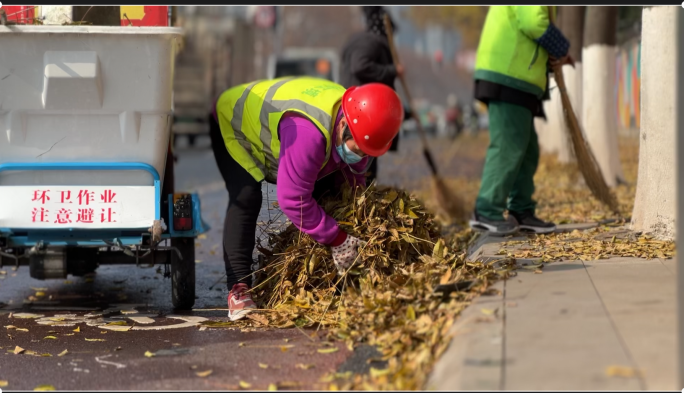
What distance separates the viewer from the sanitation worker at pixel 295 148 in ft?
16.6

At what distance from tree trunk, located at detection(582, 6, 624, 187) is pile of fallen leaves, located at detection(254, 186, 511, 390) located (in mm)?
6100

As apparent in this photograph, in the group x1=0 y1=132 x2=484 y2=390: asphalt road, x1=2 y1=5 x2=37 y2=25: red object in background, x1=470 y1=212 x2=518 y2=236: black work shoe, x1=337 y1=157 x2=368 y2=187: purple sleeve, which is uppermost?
x1=2 y1=5 x2=37 y2=25: red object in background

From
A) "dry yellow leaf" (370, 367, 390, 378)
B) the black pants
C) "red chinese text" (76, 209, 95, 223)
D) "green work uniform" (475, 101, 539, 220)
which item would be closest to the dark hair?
"green work uniform" (475, 101, 539, 220)

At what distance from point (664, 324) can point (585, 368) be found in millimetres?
590

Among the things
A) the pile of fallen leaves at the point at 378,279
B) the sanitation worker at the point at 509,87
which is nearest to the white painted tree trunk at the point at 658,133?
the sanitation worker at the point at 509,87

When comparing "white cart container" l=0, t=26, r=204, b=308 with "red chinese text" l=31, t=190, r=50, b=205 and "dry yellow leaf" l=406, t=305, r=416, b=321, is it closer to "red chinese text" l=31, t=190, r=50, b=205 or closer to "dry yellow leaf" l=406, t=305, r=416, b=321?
"red chinese text" l=31, t=190, r=50, b=205

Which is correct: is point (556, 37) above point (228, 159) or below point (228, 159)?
above

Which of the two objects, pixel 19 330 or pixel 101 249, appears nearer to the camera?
pixel 19 330

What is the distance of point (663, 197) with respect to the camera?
640 centimetres

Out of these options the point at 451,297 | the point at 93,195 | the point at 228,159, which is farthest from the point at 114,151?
the point at 451,297

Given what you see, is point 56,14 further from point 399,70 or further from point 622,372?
point 622,372

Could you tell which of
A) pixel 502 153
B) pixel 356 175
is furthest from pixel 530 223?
pixel 356 175

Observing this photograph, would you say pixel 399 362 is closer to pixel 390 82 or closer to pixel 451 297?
pixel 451 297

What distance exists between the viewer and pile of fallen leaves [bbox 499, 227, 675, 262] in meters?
5.73
